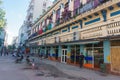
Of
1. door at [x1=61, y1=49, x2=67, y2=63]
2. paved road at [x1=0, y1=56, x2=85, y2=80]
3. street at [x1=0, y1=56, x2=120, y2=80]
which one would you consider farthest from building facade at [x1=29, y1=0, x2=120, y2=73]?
paved road at [x1=0, y1=56, x2=85, y2=80]

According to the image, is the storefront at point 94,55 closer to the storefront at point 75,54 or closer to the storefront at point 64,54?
the storefront at point 75,54

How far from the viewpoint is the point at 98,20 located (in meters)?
17.3

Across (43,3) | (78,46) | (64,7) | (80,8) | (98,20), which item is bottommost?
(78,46)

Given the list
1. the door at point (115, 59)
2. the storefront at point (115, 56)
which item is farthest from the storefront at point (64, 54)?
the door at point (115, 59)

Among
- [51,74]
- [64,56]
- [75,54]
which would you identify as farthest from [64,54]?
[51,74]

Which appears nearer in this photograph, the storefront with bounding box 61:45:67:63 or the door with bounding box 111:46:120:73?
the door with bounding box 111:46:120:73

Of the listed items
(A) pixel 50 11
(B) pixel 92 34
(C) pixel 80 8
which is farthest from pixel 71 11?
(A) pixel 50 11

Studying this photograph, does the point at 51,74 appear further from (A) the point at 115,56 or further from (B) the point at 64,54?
(B) the point at 64,54

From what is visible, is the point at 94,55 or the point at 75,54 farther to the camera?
the point at 75,54

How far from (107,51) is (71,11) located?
10.2 m

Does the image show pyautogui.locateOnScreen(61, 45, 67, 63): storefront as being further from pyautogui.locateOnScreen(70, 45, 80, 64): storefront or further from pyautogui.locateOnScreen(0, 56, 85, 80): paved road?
pyautogui.locateOnScreen(0, 56, 85, 80): paved road

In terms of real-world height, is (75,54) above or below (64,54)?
above

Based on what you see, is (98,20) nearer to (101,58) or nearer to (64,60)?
(101,58)

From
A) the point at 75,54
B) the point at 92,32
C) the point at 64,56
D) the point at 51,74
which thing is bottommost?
the point at 51,74
